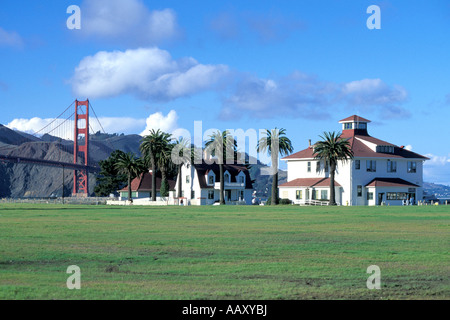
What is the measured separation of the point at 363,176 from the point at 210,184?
2572 cm

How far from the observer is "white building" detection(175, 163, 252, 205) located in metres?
112

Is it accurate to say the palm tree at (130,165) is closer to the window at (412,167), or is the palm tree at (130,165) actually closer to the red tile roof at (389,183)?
the red tile roof at (389,183)

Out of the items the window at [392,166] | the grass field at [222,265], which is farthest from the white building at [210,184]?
the grass field at [222,265]

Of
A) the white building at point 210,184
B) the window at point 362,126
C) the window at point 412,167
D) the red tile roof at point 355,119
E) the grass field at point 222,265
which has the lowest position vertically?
the grass field at point 222,265

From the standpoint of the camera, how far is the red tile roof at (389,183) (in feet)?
327

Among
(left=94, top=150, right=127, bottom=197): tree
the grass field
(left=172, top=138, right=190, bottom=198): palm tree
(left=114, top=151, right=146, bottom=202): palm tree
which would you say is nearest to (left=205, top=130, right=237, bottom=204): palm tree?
(left=172, top=138, right=190, bottom=198): palm tree

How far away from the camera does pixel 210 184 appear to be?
373 feet

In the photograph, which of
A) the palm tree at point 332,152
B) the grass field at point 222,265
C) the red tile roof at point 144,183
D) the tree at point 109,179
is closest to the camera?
the grass field at point 222,265

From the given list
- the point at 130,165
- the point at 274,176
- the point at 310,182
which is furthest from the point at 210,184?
the point at 274,176

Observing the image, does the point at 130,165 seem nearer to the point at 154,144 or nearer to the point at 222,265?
the point at 154,144
